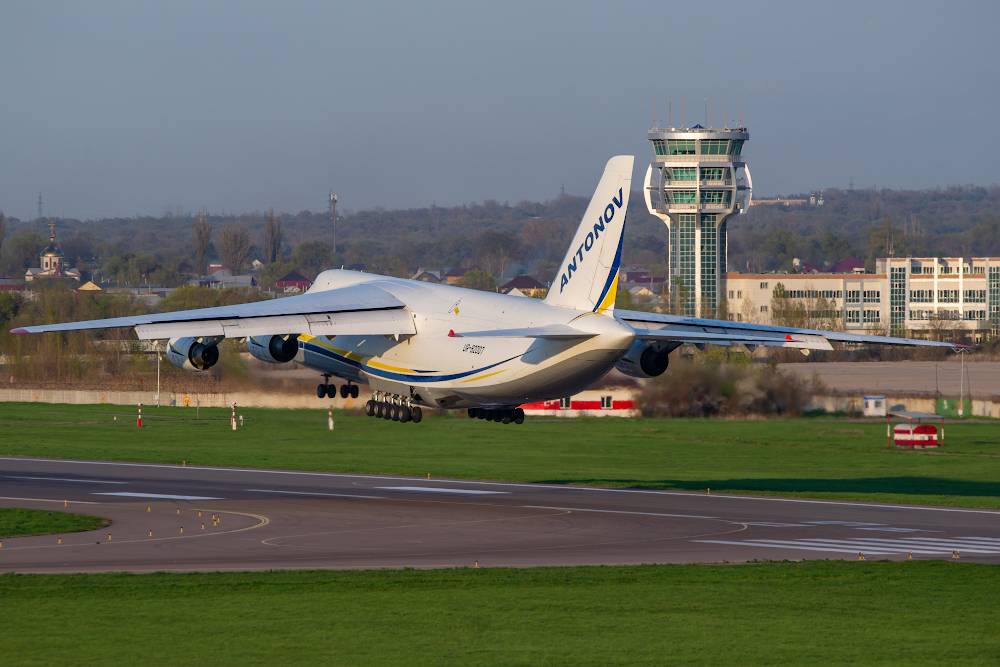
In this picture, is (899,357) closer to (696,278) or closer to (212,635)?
(696,278)

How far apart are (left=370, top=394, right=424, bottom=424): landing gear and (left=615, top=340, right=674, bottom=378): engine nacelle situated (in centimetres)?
774

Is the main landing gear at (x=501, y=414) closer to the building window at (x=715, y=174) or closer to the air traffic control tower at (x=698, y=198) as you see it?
the air traffic control tower at (x=698, y=198)

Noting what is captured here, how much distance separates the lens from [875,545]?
3753 cm

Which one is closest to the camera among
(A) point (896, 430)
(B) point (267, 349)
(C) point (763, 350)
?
(B) point (267, 349)

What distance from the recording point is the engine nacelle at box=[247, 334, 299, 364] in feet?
138

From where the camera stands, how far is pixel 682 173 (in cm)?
16100

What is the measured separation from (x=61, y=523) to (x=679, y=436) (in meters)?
50.3

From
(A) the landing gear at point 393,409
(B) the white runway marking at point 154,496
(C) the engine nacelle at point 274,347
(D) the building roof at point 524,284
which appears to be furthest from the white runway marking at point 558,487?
(D) the building roof at point 524,284

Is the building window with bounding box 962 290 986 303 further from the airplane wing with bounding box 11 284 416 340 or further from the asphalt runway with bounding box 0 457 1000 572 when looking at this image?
the airplane wing with bounding box 11 284 416 340

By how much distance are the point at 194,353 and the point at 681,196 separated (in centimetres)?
12657

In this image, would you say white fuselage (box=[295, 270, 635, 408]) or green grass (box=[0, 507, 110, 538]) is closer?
Result: white fuselage (box=[295, 270, 635, 408])

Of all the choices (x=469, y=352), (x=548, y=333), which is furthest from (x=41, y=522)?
(x=548, y=333)

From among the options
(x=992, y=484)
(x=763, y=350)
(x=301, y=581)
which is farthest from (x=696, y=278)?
(x=301, y=581)

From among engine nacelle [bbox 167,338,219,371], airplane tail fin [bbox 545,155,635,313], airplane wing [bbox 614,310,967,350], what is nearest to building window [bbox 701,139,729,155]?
airplane wing [bbox 614,310,967,350]
